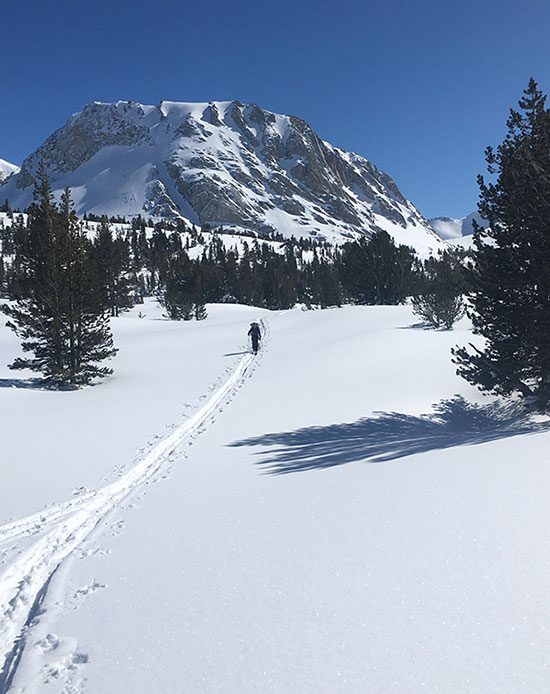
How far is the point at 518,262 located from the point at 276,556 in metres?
8.47

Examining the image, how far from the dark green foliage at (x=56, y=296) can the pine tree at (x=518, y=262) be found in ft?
41.3

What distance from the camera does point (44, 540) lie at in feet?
13.7

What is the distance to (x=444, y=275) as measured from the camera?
30047 mm

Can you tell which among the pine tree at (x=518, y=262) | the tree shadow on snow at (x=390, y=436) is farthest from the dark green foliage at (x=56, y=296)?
the pine tree at (x=518, y=262)

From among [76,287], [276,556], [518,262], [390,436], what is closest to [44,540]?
[276,556]

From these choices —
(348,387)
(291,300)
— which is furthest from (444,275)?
(291,300)

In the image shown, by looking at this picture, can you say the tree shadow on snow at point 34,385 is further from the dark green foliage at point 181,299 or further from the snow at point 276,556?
the dark green foliage at point 181,299

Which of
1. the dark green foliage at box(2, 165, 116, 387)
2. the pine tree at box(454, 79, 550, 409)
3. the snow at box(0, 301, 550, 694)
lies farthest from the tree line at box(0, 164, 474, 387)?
the snow at box(0, 301, 550, 694)

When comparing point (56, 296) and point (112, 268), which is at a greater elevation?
point (112, 268)

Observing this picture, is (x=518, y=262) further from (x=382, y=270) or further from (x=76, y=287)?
(x=382, y=270)

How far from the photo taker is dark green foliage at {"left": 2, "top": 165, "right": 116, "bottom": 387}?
13.7 meters

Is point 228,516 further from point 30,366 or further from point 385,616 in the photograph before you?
point 30,366

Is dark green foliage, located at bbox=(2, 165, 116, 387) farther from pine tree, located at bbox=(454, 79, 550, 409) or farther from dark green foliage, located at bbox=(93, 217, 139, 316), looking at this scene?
dark green foliage, located at bbox=(93, 217, 139, 316)

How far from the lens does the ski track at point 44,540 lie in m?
2.80
